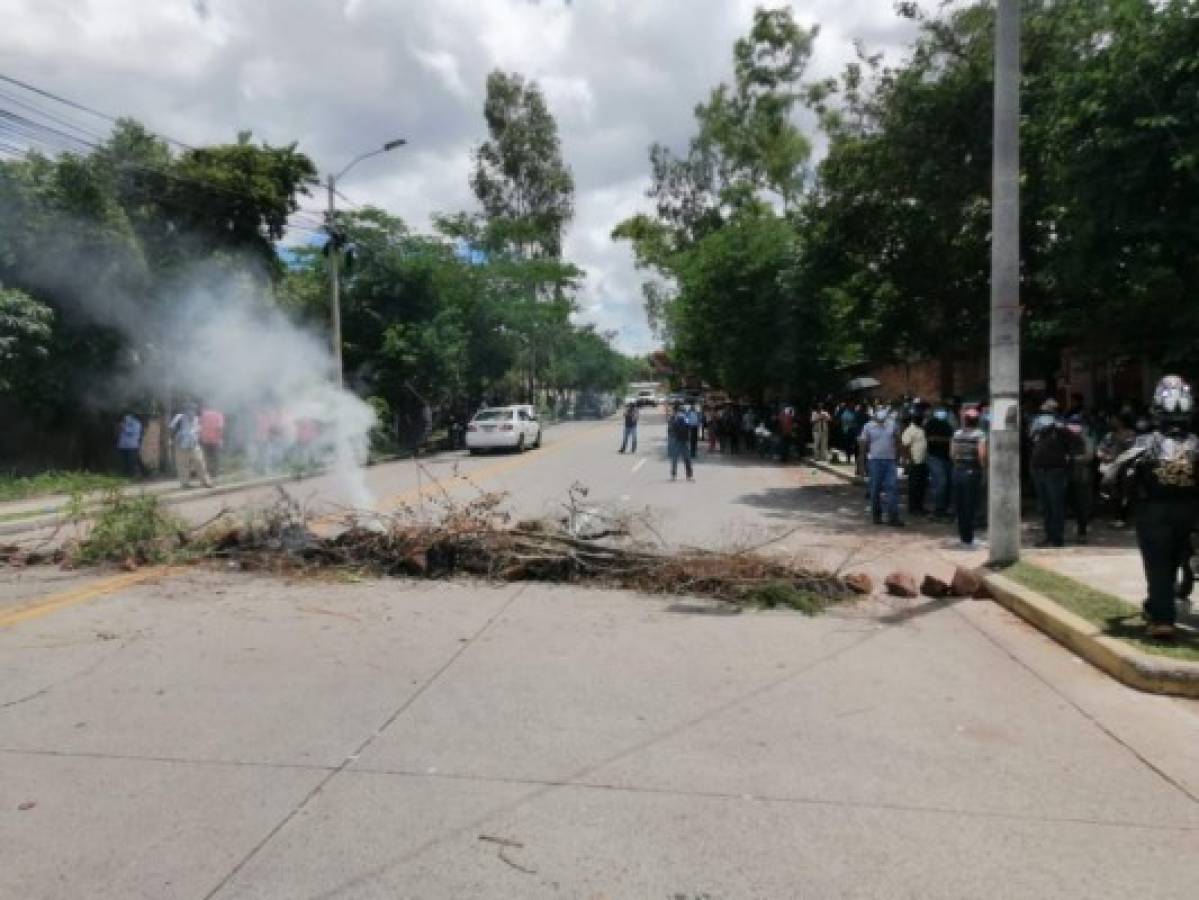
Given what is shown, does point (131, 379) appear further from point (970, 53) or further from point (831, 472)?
point (970, 53)

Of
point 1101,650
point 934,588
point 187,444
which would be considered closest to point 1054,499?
point 934,588

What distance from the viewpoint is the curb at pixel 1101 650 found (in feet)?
18.3

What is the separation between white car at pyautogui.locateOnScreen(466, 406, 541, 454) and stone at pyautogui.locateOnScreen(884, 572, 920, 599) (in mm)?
21543

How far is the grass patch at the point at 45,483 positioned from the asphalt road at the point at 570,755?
445 inches

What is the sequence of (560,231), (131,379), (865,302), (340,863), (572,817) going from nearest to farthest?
(340,863) → (572,817) → (865,302) → (131,379) → (560,231)

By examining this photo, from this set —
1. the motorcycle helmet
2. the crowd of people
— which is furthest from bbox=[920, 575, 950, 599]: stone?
the crowd of people

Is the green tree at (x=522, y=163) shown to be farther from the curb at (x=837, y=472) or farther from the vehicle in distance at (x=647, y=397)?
the vehicle in distance at (x=647, y=397)

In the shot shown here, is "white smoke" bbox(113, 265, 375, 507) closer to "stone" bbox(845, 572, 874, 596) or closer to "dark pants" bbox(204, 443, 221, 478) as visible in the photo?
"dark pants" bbox(204, 443, 221, 478)

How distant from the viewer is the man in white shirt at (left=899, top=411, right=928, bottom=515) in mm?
13320

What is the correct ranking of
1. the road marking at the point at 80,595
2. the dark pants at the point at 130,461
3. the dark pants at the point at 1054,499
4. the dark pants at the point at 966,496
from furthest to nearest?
the dark pants at the point at 130,461
the dark pants at the point at 966,496
the dark pants at the point at 1054,499
the road marking at the point at 80,595

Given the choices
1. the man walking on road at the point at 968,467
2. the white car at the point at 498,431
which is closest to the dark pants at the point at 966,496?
the man walking on road at the point at 968,467

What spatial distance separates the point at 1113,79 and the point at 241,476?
60.0 ft

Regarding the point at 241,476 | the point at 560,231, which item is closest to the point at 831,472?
the point at 241,476

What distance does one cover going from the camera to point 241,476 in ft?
71.3
